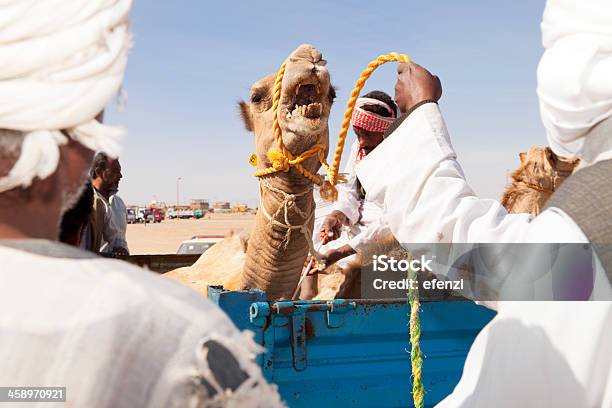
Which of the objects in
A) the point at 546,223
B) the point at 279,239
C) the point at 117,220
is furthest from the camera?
the point at 117,220

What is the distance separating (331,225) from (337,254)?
38 centimetres

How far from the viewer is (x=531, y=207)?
585 cm

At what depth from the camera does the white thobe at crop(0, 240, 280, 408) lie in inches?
38.6

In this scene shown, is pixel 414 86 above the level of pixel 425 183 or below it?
above

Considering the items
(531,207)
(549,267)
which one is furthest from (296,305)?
(531,207)

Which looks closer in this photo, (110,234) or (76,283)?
(76,283)

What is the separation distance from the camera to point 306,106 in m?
3.49

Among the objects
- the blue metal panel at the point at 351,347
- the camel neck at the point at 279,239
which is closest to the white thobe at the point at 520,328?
the blue metal panel at the point at 351,347

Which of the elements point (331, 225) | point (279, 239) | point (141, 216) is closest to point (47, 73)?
point (279, 239)

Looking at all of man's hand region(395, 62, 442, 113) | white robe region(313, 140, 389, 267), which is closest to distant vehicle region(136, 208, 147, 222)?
white robe region(313, 140, 389, 267)

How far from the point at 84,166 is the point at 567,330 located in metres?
1.08

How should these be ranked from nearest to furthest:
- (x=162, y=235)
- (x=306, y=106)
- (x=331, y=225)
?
(x=306, y=106) < (x=331, y=225) < (x=162, y=235)

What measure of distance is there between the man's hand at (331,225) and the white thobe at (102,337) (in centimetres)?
408

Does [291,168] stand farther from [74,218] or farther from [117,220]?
[117,220]
